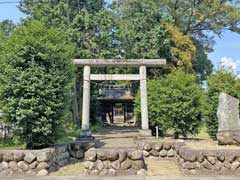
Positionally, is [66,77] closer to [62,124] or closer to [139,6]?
[62,124]

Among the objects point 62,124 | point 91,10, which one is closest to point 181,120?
point 62,124

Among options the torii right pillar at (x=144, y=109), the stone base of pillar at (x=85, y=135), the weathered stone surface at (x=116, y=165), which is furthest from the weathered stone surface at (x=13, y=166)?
the torii right pillar at (x=144, y=109)

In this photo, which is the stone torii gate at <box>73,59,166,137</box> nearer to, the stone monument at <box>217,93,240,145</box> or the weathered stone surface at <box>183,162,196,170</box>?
the stone monument at <box>217,93,240,145</box>

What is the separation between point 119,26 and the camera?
83.4 feet

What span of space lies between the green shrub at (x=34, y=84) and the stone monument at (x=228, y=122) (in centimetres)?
565

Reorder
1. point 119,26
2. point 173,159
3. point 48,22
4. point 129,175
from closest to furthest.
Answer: point 129,175 < point 173,159 < point 48,22 < point 119,26

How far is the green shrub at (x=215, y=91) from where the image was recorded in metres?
16.4

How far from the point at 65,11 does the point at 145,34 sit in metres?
6.17

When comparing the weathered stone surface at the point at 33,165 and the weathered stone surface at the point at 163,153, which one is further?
the weathered stone surface at the point at 163,153

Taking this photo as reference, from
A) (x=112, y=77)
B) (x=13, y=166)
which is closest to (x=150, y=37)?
(x=112, y=77)

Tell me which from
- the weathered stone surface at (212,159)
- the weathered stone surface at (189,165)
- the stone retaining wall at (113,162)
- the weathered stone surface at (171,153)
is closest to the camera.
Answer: the stone retaining wall at (113,162)

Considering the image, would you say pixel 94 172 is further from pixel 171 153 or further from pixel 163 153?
pixel 171 153

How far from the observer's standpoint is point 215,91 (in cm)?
1662

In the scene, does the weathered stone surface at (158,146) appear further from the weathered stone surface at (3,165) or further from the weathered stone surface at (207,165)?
the weathered stone surface at (3,165)
